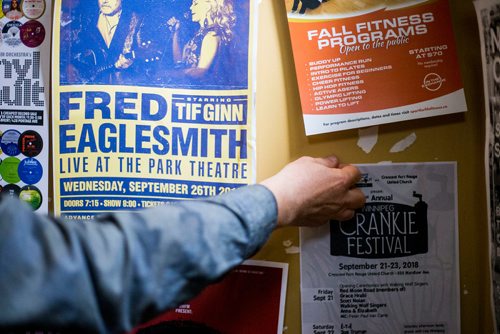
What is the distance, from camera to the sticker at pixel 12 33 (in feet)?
2.77

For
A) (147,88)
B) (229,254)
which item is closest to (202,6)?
(147,88)

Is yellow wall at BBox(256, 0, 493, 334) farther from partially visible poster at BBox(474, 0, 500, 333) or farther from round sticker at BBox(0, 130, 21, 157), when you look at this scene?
round sticker at BBox(0, 130, 21, 157)

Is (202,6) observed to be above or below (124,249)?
above

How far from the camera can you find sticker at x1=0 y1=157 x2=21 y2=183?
0.86 meters

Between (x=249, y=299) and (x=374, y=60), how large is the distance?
16.2 inches

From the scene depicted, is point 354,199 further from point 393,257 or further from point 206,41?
point 206,41

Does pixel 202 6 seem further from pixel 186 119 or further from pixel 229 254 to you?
pixel 229 254

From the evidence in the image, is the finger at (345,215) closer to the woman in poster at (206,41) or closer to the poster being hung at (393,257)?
the poster being hung at (393,257)

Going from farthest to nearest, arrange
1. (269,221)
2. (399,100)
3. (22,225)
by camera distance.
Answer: (399,100) < (269,221) < (22,225)

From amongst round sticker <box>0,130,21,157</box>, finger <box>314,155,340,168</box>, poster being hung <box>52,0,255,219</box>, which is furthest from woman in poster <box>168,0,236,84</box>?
round sticker <box>0,130,21,157</box>

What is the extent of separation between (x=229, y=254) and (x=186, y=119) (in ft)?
0.97

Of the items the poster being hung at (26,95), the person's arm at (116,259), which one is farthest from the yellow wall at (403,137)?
the poster being hung at (26,95)

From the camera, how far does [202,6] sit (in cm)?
80

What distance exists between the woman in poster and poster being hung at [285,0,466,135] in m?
0.10
